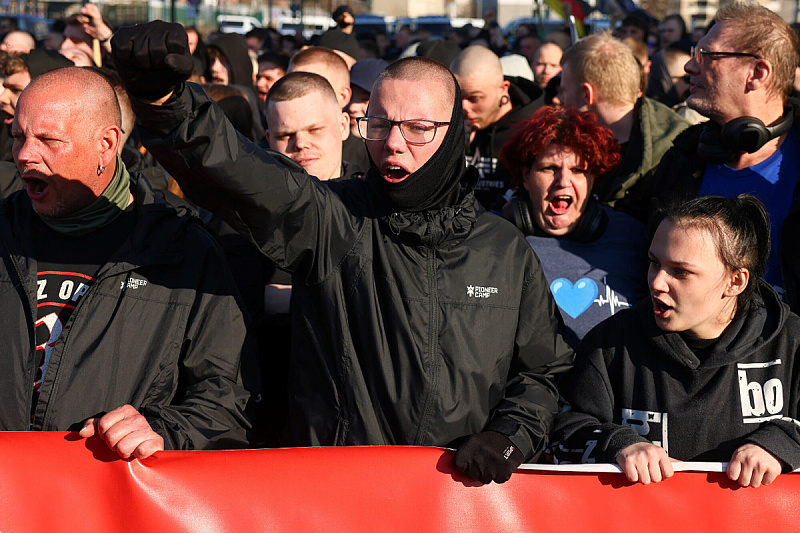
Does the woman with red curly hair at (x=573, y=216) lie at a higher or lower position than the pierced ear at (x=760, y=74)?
lower

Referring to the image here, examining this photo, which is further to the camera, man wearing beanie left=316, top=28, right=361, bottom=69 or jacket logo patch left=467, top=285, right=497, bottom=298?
man wearing beanie left=316, top=28, right=361, bottom=69

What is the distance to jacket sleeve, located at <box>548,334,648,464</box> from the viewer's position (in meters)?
2.83

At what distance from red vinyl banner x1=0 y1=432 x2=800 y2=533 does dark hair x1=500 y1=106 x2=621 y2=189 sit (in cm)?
168

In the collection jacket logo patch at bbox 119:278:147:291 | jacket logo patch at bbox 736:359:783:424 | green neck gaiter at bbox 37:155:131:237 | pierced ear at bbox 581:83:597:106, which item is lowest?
jacket logo patch at bbox 736:359:783:424

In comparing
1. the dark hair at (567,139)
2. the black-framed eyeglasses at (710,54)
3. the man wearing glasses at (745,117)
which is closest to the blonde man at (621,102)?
Answer: the man wearing glasses at (745,117)

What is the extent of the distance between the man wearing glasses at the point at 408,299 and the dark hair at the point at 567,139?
3.83 feet

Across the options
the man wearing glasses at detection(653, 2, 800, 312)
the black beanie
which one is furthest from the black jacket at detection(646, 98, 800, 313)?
the black beanie

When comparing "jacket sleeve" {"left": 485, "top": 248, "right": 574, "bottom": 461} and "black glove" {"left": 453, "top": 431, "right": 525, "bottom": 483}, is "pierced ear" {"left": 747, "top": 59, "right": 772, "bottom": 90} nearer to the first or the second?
"jacket sleeve" {"left": 485, "top": 248, "right": 574, "bottom": 461}

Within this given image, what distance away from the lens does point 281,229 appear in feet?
8.21

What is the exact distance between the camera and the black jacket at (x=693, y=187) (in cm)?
375

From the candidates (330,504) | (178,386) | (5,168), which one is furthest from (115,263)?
(5,168)

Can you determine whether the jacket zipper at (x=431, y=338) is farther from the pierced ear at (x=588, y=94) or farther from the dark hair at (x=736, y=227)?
the pierced ear at (x=588, y=94)

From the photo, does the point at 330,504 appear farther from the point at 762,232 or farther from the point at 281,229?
the point at 762,232

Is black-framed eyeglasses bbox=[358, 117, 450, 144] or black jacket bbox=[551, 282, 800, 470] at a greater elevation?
black-framed eyeglasses bbox=[358, 117, 450, 144]
